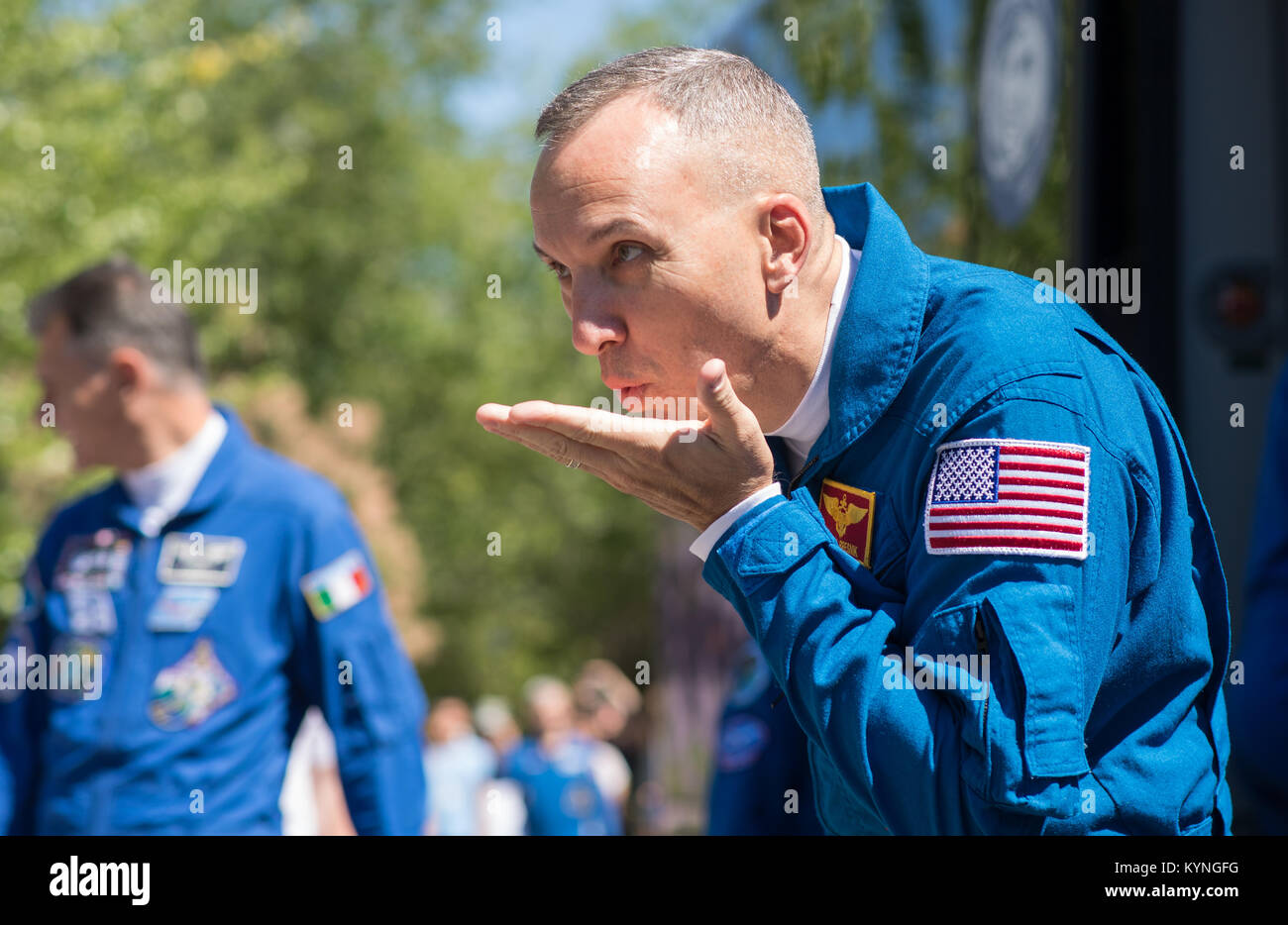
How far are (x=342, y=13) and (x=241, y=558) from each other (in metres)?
14.9

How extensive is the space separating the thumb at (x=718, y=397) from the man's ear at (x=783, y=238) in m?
0.19

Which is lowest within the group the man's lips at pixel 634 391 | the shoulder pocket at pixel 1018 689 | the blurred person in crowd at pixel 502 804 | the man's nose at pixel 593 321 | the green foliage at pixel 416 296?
the blurred person in crowd at pixel 502 804

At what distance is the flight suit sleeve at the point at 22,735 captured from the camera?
3.39m

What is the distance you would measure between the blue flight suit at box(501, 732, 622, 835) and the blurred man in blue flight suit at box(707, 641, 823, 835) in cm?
520

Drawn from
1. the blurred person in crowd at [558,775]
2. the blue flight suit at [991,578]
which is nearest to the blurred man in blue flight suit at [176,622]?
the blue flight suit at [991,578]

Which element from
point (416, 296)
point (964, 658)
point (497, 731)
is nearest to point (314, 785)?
point (964, 658)

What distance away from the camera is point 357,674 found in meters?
3.32

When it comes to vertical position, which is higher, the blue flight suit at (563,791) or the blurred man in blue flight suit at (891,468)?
the blurred man in blue flight suit at (891,468)

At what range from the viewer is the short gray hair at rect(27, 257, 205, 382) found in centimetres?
346

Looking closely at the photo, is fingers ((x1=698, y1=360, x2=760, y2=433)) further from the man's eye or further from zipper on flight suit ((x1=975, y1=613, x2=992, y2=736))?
zipper on flight suit ((x1=975, y1=613, x2=992, y2=736))

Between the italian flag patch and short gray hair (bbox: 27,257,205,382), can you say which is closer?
the italian flag patch

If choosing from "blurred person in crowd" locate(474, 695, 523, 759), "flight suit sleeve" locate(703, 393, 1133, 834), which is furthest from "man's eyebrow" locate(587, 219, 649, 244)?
"blurred person in crowd" locate(474, 695, 523, 759)

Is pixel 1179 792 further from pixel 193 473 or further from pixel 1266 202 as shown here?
pixel 193 473

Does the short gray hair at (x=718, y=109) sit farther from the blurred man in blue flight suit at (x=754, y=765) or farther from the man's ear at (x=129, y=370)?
the man's ear at (x=129, y=370)
